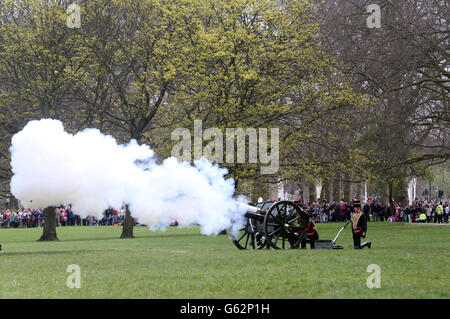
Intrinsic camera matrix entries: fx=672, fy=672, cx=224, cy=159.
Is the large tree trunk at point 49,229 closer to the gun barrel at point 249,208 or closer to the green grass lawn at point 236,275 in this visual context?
the green grass lawn at point 236,275

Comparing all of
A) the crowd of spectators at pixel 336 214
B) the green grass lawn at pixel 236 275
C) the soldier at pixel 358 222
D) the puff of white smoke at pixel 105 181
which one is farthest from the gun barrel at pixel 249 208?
the crowd of spectators at pixel 336 214

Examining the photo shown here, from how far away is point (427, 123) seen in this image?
37.5m

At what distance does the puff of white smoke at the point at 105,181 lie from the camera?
2203 cm

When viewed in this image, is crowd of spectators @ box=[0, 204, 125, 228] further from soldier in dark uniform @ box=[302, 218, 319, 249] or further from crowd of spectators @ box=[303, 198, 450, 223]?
soldier in dark uniform @ box=[302, 218, 319, 249]

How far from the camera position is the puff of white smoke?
22031mm

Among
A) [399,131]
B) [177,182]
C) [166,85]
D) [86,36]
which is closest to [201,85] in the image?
[166,85]

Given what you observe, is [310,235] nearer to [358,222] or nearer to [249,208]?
[358,222]

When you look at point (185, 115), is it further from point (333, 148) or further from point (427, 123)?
point (427, 123)

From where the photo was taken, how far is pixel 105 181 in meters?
22.5

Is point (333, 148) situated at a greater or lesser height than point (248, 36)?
lesser
